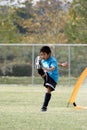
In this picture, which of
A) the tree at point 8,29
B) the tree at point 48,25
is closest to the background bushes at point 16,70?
the tree at point 8,29

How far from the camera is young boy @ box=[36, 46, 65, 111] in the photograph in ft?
47.1

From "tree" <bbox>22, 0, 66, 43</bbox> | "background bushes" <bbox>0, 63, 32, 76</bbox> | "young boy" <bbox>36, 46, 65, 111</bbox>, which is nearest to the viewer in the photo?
"young boy" <bbox>36, 46, 65, 111</bbox>

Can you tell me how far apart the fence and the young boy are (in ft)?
46.9

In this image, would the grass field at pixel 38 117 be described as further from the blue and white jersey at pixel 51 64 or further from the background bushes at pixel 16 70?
the background bushes at pixel 16 70

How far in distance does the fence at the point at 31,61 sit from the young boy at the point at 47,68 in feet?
46.9

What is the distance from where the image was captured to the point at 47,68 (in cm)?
1422

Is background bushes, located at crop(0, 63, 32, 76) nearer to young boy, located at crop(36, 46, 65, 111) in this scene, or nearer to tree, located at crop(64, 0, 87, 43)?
tree, located at crop(64, 0, 87, 43)

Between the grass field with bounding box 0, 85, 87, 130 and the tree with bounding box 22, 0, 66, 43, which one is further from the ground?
the grass field with bounding box 0, 85, 87, 130

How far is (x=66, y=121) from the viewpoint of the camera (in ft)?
38.2

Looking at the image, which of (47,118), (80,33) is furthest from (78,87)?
(80,33)

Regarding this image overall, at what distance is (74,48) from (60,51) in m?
0.64

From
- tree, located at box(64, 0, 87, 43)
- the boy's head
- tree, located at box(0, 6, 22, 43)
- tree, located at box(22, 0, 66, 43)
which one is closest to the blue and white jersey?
the boy's head

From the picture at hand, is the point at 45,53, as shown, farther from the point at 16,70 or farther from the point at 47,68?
the point at 16,70

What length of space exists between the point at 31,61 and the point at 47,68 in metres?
15.7
